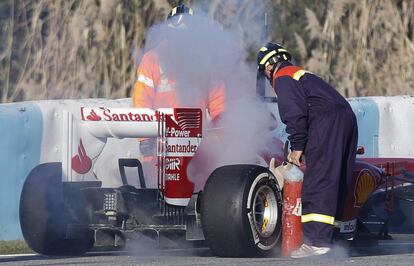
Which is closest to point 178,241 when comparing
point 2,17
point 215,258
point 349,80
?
point 215,258

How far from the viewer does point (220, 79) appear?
8891mm

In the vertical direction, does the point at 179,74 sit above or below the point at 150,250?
above

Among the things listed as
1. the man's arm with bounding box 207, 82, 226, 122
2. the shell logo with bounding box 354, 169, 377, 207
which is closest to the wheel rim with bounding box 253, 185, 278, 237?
the shell logo with bounding box 354, 169, 377, 207

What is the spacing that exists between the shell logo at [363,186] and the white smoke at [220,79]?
704mm

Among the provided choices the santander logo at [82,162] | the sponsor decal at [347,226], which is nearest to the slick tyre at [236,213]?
the sponsor decal at [347,226]

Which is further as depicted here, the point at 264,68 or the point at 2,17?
the point at 2,17

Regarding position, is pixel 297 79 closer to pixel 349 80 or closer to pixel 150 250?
pixel 150 250

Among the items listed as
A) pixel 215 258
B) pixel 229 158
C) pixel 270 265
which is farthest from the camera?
pixel 229 158

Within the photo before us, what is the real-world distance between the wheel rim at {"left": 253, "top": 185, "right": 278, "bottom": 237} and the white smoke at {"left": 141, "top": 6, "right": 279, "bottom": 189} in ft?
1.80

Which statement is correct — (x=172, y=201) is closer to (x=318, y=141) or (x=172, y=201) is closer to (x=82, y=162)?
(x=82, y=162)

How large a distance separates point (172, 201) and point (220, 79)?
1282 millimetres

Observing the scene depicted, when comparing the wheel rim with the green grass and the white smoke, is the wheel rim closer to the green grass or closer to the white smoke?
the white smoke

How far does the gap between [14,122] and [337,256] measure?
139 inches

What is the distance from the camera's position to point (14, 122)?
10.3 meters
